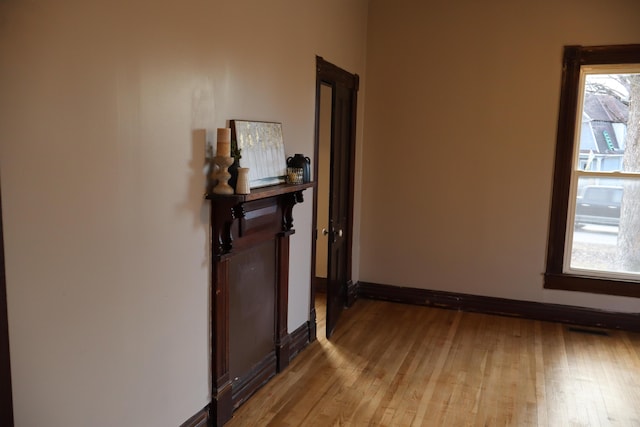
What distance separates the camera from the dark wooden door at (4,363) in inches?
64.6

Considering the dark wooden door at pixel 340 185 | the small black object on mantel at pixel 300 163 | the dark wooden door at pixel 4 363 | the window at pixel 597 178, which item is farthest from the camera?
the window at pixel 597 178

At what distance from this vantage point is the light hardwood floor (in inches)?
121

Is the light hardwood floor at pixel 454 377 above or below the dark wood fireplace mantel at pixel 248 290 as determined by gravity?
below

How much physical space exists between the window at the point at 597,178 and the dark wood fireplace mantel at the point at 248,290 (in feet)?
8.18

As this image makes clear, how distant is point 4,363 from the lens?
1.66 metres

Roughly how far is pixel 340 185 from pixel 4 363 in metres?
3.23

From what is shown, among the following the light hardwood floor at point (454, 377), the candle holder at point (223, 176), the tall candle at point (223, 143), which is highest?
the tall candle at point (223, 143)

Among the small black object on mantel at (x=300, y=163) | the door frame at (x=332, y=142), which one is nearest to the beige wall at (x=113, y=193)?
the small black object on mantel at (x=300, y=163)

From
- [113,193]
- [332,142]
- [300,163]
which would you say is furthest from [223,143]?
[332,142]

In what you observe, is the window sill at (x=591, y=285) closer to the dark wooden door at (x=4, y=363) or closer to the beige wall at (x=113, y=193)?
the beige wall at (x=113, y=193)

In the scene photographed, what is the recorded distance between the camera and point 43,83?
1.73 m

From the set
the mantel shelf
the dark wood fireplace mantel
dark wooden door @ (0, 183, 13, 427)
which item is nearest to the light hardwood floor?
the dark wood fireplace mantel

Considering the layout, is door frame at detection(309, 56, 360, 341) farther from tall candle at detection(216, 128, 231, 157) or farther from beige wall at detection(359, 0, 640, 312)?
tall candle at detection(216, 128, 231, 157)

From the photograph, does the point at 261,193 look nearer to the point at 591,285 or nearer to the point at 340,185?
the point at 340,185
